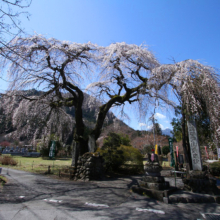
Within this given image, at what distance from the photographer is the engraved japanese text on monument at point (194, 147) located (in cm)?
601

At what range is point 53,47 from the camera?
8.51 metres

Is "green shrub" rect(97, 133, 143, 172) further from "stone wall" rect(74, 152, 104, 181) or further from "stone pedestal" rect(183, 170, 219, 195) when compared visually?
"stone pedestal" rect(183, 170, 219, 195)

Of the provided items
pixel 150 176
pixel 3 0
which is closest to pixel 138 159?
pixel 150 176

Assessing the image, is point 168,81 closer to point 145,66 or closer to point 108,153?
point 145,66

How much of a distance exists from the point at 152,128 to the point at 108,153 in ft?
16.6

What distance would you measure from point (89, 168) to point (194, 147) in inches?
221

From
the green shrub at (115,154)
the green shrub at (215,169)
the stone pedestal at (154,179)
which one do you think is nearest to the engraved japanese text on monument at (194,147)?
the stone pedestal at (154,179)

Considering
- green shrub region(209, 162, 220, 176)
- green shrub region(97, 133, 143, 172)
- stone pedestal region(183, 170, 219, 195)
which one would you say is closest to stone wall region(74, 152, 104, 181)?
green shrub region(97, 133, 143, 172)

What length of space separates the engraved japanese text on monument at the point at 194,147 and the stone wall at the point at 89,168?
532cm

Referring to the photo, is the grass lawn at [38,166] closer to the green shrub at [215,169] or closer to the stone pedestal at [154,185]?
the stone pedestal at [154,185]

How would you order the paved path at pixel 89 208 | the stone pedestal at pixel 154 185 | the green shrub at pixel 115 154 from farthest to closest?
the green shrub at pixel 115 154
the stone pedestal at pixel 154 185
the paved path at pixel 89 208

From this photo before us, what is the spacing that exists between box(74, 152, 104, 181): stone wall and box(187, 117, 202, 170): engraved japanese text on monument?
5315 millimetres

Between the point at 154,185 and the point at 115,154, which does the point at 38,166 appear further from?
the point at 154,185

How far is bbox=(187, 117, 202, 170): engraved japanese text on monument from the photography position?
19.7 feet
